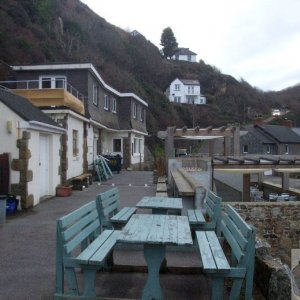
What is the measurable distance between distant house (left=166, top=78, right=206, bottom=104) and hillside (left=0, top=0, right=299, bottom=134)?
1599mm

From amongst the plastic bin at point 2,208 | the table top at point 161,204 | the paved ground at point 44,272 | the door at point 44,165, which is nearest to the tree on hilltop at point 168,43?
the door at point 44,165

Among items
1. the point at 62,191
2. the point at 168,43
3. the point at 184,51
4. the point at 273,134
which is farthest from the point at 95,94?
the point at 184,51

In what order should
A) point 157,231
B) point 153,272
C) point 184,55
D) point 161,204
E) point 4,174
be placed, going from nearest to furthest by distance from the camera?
point 153,272 → point 157,231 → point 161,204 → point 4,174 → point 184,55

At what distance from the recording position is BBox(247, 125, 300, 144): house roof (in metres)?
54.6

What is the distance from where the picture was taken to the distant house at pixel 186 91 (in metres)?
85.4

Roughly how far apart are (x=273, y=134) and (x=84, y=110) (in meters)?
38.2

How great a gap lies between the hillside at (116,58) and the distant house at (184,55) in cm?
852

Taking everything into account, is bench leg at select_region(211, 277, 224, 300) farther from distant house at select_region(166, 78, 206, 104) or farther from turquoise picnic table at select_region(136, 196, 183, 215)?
distant house at select_region(166, 78, 206, 104)

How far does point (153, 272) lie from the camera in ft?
15.0

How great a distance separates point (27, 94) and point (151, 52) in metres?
55.3

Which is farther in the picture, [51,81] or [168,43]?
[168,43]

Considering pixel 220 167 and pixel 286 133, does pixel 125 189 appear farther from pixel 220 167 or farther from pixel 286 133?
pixel 286 133

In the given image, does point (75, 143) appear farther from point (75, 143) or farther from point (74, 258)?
point (74, 258)

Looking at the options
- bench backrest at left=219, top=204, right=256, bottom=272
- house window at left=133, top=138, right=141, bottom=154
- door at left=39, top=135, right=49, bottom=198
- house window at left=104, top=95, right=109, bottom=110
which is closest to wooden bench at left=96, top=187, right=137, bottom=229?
bench backrest at left=219, top=204, right=256, bottom=272
